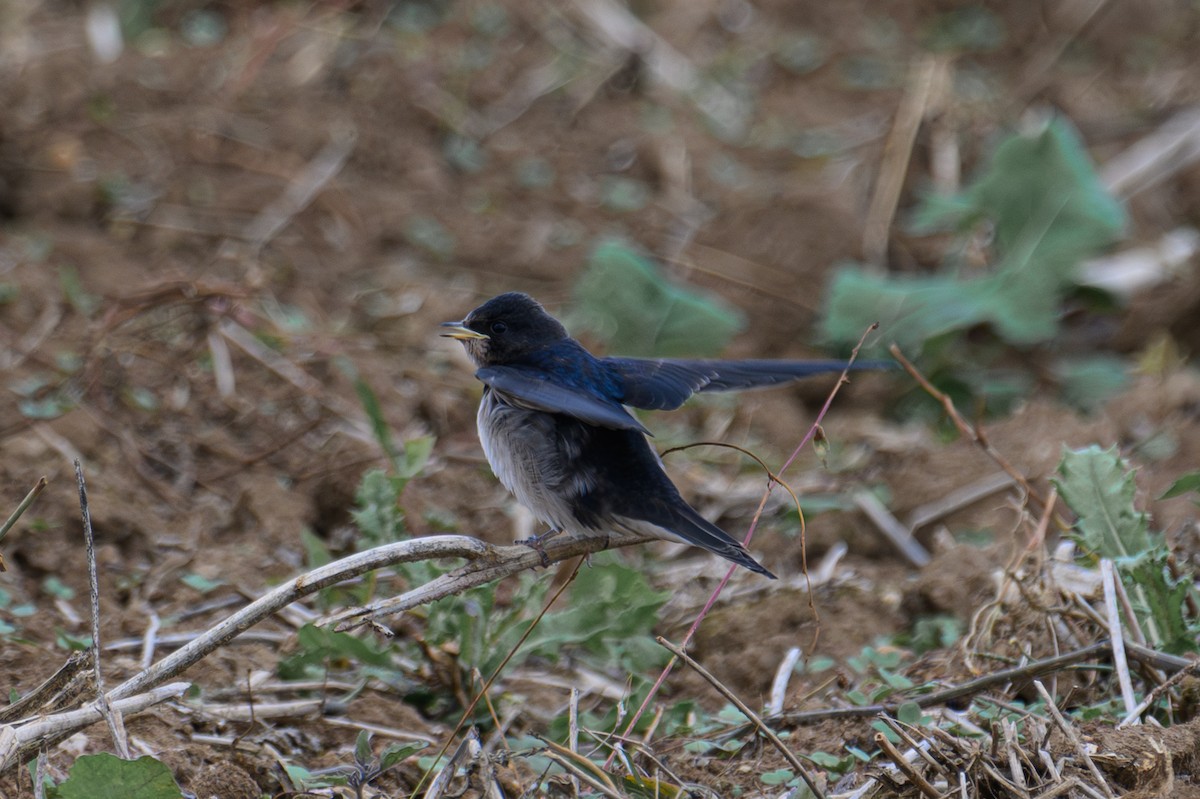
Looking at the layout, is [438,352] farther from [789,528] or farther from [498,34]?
[498,34]

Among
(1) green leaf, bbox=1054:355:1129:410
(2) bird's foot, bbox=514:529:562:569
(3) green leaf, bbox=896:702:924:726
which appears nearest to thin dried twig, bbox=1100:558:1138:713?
(3) green leaf, bbox=896:702:924:726

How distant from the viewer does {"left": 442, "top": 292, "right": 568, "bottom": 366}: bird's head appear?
445cm

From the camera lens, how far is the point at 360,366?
19.1 ft

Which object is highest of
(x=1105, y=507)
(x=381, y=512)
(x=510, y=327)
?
(x=1105, y=507)

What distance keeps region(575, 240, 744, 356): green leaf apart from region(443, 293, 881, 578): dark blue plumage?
4.50 feet

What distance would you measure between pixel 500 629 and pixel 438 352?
258 centimetres

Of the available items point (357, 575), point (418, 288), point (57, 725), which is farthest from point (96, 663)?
point (418, 288)

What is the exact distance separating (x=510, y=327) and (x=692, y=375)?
2.11 ft

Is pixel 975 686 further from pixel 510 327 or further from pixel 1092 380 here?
pixel 1092 380

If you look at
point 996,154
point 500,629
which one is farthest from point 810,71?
point 500,629

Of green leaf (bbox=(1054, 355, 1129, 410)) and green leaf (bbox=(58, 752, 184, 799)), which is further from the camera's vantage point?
green leaf (bbox=(1054, 355, 1129, 410))

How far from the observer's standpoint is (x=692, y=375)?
13.8ft

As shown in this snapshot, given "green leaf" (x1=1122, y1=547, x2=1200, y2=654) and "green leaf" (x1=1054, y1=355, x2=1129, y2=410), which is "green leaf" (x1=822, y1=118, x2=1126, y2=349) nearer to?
"green leaf" (x1=1054, y1=355, x2=1129, y2=410)

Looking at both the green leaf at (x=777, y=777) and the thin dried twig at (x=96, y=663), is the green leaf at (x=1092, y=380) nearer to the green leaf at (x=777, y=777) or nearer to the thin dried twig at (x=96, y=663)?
the green leaf at (x=777, y=777)
